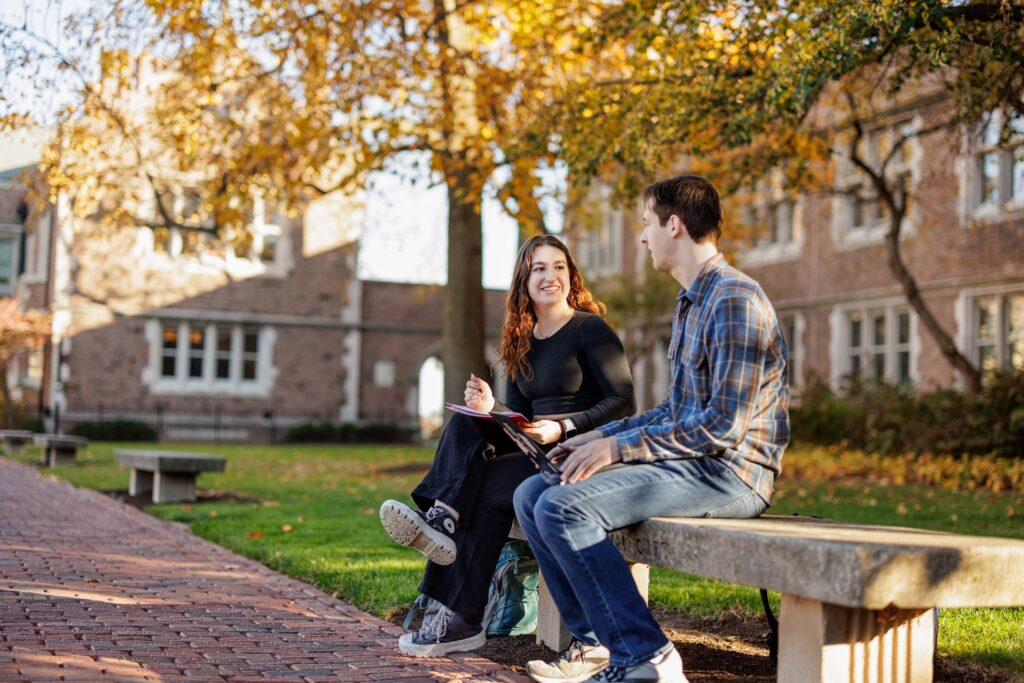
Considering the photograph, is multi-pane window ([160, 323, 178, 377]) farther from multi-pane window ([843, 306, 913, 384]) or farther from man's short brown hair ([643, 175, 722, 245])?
man's short brown hair ([643, 175, 722, 245])

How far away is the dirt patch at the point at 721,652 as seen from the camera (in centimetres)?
402

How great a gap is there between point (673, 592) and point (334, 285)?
79.2ft

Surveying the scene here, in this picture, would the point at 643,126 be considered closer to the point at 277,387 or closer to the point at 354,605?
the point at 354,605

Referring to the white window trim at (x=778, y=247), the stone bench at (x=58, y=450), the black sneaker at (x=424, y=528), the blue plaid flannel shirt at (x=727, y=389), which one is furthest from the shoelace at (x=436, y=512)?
the white window trim at (x=778, y=247)

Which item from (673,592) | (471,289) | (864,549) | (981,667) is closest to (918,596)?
(864,549)

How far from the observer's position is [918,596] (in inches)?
110

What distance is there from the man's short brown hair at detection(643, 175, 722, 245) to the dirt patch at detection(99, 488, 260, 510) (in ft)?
25.6

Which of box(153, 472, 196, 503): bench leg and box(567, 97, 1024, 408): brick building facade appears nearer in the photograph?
box(153, 472, 196, 503): bench leg

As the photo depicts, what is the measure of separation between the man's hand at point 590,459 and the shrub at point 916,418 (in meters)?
10.5

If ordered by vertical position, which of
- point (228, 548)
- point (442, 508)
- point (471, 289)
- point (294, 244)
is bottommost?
point (228, 548)

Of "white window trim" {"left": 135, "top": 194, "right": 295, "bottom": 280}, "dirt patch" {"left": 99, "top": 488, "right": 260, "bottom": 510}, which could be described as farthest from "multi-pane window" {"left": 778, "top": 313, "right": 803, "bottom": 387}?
"white window trim" {"left": 135, "top": 194, "right": 295, "bottom": 280}

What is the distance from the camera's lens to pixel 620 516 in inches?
138

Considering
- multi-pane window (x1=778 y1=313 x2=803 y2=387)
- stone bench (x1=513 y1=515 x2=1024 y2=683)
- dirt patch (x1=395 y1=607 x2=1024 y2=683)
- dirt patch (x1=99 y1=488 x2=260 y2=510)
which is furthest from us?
multi-pane window (x1=778 y1=313 x2=803 y2=387)

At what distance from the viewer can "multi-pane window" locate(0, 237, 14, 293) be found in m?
33.9
